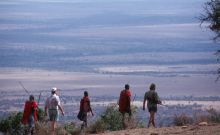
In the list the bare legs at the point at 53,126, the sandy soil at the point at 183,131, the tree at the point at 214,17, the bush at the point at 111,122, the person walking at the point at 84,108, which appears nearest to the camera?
the sandy soil at the point at 183,131

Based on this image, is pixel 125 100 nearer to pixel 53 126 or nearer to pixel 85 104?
pixel 85 104

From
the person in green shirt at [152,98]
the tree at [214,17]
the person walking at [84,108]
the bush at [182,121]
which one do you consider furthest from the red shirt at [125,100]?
the tree at [214,17]

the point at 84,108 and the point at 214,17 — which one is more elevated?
the point at 214,17

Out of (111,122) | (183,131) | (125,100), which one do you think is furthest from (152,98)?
(183,131)

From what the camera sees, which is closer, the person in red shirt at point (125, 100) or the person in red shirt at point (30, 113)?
the person in red shirt at point (30, 113)

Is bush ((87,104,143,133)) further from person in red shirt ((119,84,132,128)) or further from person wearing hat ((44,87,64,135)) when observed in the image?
person wearing hat ((44,87,64,135))

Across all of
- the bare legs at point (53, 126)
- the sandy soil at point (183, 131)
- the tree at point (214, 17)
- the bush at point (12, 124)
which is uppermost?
the tree at point (214, 17)

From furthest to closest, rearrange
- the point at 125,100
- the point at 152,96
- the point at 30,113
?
1. the point at 125,100
2. the point at 152,96
3. the point at 30,113

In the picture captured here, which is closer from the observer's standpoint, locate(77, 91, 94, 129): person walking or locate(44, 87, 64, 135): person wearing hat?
locate(44, 87, 64, 135): person wearing hat

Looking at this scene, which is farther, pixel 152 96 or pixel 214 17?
pixel 152 96

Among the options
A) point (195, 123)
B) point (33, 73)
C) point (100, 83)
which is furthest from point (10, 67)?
point (195, 123)

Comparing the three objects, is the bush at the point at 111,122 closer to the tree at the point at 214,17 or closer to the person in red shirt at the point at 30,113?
the person in red shirt at the point at 30,113

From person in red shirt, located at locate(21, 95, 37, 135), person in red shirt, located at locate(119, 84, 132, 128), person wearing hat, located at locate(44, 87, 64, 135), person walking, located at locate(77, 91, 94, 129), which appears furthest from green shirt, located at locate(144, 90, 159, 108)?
person in red shirt, located at locate(21, 95, 37, 135)

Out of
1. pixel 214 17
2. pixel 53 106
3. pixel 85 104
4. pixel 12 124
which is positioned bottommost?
pixel 12 124
